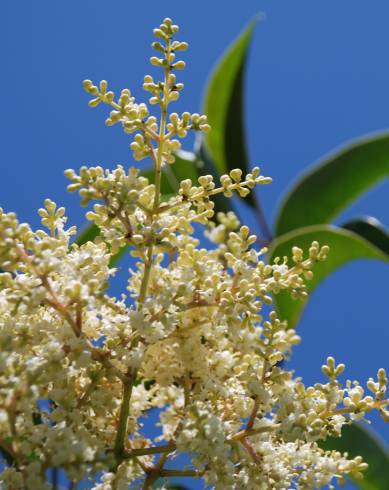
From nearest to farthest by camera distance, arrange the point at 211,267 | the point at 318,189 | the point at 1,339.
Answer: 1. the point at 1,339
2. the point at 211,267
3. the point at 318,189

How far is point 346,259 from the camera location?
2623mm

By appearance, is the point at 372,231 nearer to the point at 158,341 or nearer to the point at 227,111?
the point at 227,111

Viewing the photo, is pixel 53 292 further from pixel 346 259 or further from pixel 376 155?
pixel 376 155

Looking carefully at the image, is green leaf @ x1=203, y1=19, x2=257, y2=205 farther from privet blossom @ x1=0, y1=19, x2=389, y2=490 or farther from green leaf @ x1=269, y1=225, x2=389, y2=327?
privet blossom @ x1=0, y1=19, x2=389, y2=490

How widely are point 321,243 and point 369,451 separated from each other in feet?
2.45

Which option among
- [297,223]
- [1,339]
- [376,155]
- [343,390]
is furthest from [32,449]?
[376,155]

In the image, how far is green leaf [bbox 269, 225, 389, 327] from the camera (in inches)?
96.4

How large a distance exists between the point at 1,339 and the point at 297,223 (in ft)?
7.91

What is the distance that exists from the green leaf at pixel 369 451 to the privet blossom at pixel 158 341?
4.06 feet

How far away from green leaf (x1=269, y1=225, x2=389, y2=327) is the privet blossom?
1.03m

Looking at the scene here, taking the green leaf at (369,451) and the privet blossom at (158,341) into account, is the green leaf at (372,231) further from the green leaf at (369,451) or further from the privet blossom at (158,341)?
the privet blossom at (158,341)

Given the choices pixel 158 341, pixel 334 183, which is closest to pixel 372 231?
pixel 334 183

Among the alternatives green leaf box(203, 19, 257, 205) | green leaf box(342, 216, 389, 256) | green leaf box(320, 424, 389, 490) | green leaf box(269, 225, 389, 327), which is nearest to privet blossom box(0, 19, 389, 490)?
green leaf box(269, 225, 389, 327)

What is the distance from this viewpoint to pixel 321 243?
254 cm
